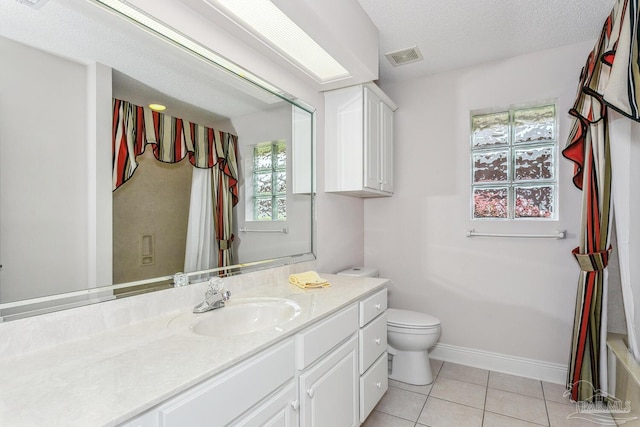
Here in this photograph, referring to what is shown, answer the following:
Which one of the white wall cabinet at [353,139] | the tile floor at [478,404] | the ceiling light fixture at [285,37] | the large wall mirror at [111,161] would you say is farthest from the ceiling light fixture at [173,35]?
the tile floor at [478,404]

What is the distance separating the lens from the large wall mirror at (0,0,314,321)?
38.5 inches

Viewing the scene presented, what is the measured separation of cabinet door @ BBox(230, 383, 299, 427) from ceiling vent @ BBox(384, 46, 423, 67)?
2.34 metres

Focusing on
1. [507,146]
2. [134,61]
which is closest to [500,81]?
[507,146]

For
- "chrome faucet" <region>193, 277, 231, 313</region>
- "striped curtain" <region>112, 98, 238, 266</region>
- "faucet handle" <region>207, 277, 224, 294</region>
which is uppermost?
"striped curtain" <region>112, 98, 238, 266</region>

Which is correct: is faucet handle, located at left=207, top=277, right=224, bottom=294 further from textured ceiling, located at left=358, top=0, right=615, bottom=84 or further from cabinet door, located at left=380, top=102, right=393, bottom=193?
textured ceiling, located at left=358, top=0, right=615, bottom=84

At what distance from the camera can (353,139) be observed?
2.41 meters

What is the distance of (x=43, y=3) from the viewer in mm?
1017

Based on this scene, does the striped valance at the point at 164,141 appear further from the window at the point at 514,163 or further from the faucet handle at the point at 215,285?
the window at the point at 514,163

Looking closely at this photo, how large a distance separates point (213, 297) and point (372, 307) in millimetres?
900

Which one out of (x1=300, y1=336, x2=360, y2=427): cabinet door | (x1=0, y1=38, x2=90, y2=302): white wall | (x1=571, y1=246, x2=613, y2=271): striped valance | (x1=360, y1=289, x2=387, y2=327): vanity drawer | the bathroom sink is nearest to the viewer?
(x1=0, y1=38, x2=90, y2=302): white wall

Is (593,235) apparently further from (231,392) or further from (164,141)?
(164,141)

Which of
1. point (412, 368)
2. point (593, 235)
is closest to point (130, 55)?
point (412, 368)

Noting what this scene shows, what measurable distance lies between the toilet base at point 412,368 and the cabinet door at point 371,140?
1261mm

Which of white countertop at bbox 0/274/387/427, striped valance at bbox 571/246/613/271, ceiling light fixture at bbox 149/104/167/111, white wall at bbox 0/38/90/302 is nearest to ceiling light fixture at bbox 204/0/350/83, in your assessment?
ceiling light fixture at bbox 149/104/167/111
